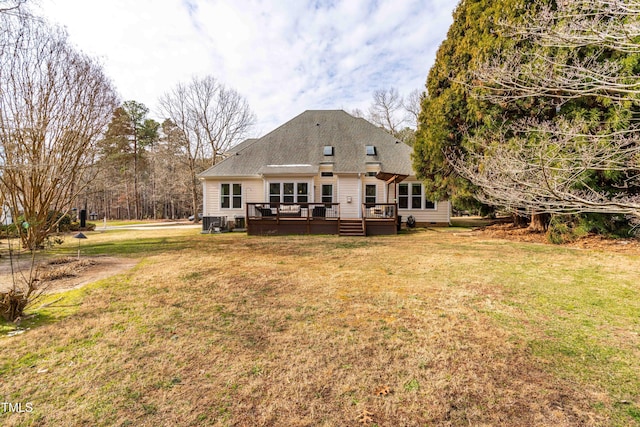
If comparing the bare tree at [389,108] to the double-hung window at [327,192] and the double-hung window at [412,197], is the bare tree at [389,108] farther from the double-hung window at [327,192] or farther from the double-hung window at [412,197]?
the double-hung window at [327,192]

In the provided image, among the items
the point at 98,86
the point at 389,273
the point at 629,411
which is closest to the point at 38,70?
the point at 98,86

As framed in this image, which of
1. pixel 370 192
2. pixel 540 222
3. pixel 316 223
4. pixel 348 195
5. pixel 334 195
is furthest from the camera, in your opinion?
pixel 370 192

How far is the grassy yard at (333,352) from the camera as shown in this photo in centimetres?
222

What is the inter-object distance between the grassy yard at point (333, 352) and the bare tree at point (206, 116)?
73.1 feet

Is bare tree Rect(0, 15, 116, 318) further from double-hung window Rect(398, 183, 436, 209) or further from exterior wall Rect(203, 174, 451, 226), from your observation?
double-hung window Rect(398, 183, 436, 209)

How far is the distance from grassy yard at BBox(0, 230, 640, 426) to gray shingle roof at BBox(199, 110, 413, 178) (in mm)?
10980

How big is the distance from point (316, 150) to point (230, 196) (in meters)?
6.03

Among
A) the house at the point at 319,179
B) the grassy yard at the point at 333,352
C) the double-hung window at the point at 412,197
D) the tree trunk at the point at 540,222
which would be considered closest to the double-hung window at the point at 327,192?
the house at the point at 319,179

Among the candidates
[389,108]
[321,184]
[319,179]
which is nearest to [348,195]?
[321,184]

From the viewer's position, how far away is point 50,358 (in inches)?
117

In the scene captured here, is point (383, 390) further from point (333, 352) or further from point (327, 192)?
point (327, 192)

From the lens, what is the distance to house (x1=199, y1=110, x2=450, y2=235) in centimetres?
1544

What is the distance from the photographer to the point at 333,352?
10.0ft

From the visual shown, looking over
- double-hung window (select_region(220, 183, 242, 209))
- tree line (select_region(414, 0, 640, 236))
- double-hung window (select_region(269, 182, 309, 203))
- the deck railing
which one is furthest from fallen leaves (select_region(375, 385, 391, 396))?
double-hung window (select_region(220, 183, 242, 209))
